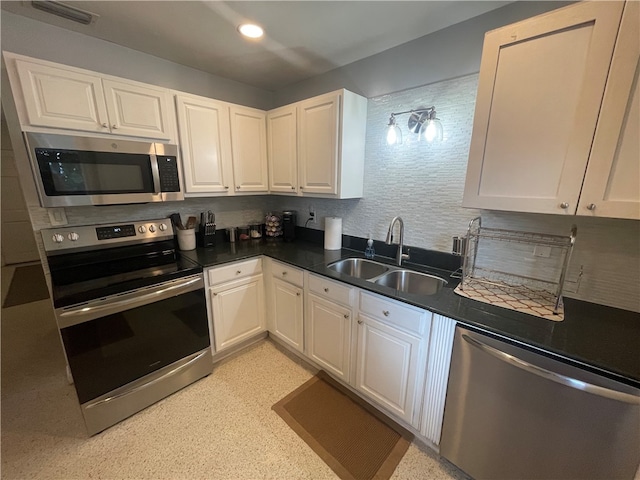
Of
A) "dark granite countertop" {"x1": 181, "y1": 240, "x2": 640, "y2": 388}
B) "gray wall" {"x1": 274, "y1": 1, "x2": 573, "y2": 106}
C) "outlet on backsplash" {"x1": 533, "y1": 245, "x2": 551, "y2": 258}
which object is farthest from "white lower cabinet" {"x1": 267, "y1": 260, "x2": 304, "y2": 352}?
"gray wall" {"x1": 274, "y1": 1, "x2": 573, "y2": 106}

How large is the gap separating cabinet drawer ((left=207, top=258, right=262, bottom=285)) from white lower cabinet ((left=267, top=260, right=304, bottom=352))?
14 cm

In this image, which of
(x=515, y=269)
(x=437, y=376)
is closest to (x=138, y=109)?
(x=437, y=376)

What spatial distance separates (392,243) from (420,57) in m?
1.36

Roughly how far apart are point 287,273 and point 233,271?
1.48 ft

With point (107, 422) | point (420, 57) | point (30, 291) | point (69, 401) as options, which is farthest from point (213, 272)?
point (30, 291)

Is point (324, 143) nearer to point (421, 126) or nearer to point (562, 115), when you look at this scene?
point (421, 126)

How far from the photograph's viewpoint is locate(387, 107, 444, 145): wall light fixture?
174cm

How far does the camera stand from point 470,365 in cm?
123

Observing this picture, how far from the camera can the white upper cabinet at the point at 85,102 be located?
144cm

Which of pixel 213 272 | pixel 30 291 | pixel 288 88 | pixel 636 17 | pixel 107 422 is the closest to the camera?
pixel 636 17

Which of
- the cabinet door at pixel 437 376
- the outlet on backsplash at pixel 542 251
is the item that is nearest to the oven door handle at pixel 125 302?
the cabinet door at pixel 437 376

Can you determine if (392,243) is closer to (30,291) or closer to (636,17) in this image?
(636,17)

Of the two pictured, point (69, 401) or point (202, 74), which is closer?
point (69, 401)

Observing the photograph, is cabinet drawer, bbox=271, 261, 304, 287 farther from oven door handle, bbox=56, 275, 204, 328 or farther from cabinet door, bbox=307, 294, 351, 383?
oven door handle, bbox=56, 275, 204, 328
